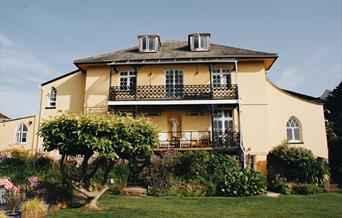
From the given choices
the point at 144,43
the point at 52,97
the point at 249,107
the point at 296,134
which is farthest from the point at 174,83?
the point at 52,97

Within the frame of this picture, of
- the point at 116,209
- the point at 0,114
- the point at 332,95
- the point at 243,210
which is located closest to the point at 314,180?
the point at 243,210

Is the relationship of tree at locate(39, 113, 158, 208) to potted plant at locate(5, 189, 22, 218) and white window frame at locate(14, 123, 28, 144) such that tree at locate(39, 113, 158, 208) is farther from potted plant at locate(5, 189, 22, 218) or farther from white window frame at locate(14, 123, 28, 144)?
white window frame at locate(14, 123, 28, 144)

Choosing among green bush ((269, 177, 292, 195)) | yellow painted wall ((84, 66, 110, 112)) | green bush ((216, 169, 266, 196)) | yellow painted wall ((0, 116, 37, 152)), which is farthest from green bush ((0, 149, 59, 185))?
green bush ((269, 177, 292, 195))

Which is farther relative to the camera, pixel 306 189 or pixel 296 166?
pixel 296 166

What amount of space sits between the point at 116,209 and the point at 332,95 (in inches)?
885

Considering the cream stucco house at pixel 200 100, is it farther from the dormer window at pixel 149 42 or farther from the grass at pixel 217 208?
the grass at pixel 217 208

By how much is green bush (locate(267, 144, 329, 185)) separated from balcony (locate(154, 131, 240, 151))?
8.23ft

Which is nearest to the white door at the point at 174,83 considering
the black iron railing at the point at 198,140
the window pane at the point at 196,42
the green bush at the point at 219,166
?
the window pane at the point at 196,42

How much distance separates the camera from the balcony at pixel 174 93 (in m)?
19.0

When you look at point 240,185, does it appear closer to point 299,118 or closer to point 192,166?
point 192,166

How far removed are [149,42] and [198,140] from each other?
8549 mm

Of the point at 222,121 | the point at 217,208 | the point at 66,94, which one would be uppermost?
the point at 66,94

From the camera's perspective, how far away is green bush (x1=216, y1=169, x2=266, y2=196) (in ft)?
44.4

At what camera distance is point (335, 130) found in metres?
21.8
